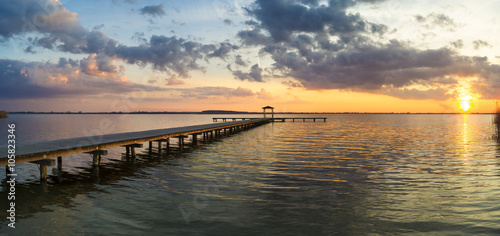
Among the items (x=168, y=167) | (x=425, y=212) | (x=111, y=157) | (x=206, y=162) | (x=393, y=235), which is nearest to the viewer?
(x=393, y=235)

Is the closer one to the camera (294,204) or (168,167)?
(294,204)

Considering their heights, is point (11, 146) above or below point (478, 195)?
above

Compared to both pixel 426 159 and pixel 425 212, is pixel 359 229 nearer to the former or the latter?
pixel 425 212

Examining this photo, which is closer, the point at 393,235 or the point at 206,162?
the point at 393,235

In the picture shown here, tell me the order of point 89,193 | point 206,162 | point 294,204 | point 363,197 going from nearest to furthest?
point 294,204 → point 363,197 → point 89,193 → point 206,162

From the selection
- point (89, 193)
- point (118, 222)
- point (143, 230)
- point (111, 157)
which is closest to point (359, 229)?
point (143, 230)

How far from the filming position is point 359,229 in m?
6.55

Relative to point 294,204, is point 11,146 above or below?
above

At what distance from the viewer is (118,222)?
23.1 feet

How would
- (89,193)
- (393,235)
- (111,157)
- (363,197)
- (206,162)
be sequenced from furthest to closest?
(111,157) < (206,162) < (89,193) < (363,197) < (393,235)

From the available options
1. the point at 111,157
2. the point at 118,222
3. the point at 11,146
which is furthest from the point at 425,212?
the point at 111,157

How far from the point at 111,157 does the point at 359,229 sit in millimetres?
16711

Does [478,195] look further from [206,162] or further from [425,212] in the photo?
[206,162]

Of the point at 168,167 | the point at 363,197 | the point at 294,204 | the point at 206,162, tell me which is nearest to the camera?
the point at 294,204
